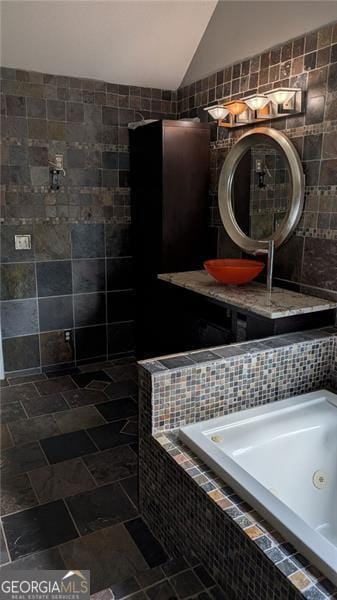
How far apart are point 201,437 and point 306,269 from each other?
1.32 meters

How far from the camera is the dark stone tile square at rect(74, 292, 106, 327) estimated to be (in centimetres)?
377

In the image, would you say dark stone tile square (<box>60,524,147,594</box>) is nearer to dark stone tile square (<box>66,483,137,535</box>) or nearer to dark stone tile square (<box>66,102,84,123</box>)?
dark stone tile square (<box>66,483,137,535</box>)

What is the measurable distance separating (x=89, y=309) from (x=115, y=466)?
1635 mm

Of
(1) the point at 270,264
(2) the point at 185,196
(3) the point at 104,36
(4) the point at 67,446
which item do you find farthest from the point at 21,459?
Answer: (3) the point at 104,36

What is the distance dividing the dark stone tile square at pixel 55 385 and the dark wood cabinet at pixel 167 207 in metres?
0.70

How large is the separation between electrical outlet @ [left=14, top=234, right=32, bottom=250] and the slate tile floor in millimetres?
1055

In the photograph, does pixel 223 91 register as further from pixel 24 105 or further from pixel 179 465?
pixel 179 465

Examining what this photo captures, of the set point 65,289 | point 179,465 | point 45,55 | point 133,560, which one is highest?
point 45,55

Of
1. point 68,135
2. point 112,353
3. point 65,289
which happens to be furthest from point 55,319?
point 68,135

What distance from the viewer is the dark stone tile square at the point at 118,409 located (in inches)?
118

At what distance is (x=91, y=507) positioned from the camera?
2160 mm

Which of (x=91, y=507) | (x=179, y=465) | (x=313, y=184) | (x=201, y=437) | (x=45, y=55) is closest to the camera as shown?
(x=179, y=465)

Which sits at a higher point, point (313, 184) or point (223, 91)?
point (223, 91)

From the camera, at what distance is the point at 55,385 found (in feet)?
11.4
